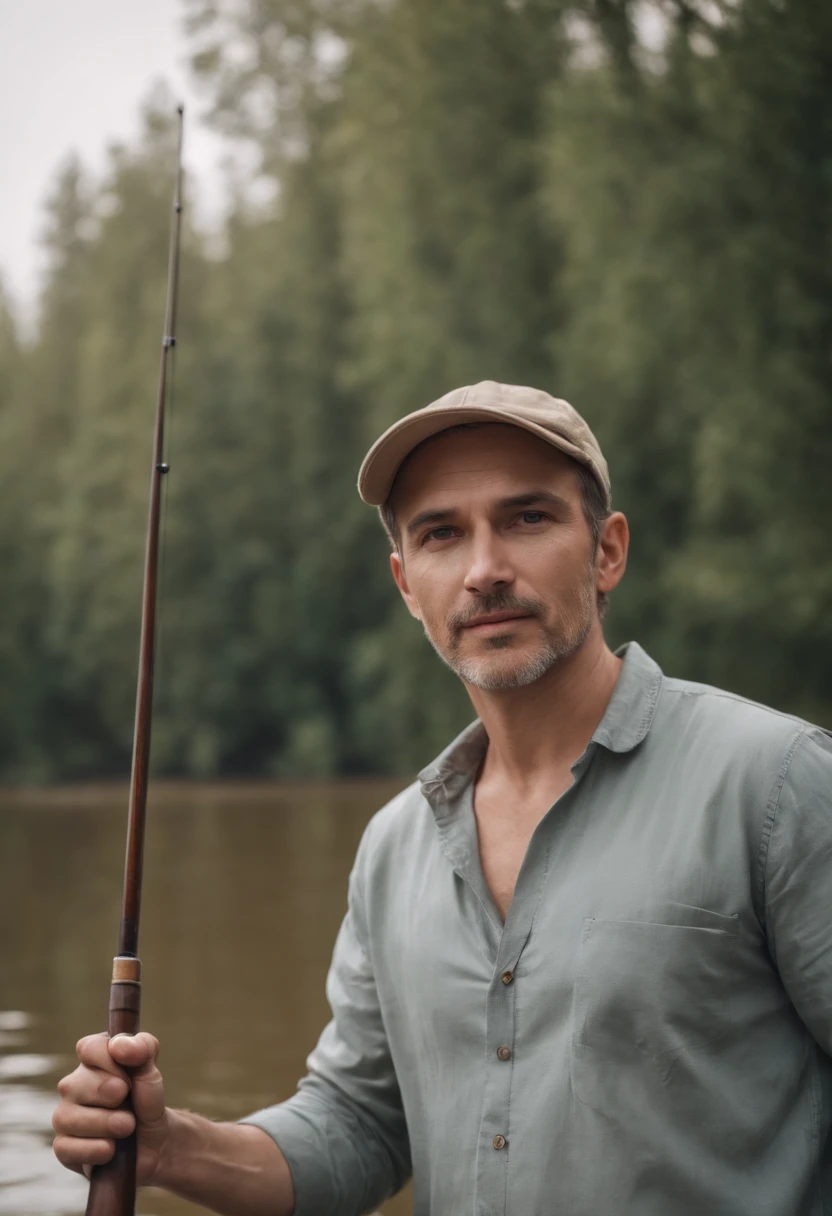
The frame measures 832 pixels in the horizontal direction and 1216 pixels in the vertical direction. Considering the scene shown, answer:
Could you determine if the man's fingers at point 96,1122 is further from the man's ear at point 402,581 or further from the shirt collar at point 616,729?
the man's ear at point 402,581

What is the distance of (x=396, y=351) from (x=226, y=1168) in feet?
61.2

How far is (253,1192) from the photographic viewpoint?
1.81 meters

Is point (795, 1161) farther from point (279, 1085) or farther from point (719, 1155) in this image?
point (279, 1085)

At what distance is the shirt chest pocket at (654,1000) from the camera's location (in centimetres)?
158

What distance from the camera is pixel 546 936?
167cm

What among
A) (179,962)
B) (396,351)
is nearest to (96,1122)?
(179,962)

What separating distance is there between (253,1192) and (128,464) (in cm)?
2438

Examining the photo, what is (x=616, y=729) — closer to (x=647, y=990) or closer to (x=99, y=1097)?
(x=647, y=990)

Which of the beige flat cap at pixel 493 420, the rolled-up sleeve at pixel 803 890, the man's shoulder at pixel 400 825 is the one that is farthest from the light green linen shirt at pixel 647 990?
the beige flat cap at pixel 493 420

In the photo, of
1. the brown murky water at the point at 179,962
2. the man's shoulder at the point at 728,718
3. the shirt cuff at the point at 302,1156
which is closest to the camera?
the man's shoulder at the point at 728,718

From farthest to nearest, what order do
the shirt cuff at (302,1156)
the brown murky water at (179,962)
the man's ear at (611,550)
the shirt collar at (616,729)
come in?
the brown murky water at (179,962), the man's ear at (611,550), the shirt cuff at (302,1156), the shirt collar at (616,729)

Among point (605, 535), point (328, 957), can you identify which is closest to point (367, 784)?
point (328, 957)

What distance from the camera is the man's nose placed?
179 centimetres

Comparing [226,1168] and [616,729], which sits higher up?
[616,729]
